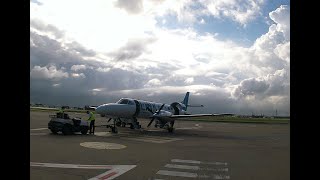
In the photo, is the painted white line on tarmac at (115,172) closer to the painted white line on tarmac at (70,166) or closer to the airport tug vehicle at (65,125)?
the painted white line on tarmac at (70,166)

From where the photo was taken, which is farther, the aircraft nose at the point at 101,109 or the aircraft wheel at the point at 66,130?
the aircraft nose at the point at 101,109

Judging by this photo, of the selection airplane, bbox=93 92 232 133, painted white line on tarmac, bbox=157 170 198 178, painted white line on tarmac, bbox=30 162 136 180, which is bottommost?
painted white line on tarmac, bbox=157 170 198 178

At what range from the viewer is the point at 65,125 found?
25.3 metres

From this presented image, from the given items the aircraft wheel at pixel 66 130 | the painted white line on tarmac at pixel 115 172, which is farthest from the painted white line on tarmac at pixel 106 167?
the aircraft wheel at pixel 66 130

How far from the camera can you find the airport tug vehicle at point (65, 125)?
25.2 m

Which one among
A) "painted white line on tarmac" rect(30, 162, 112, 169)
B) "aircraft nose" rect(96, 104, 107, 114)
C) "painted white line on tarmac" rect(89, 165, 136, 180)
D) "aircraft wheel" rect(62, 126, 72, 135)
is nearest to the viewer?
"painted white line on tarmac" rect(89, 165, 136, 180)

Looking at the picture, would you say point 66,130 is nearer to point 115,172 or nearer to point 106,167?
point 106,167

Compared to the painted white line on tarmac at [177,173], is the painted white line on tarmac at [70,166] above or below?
above

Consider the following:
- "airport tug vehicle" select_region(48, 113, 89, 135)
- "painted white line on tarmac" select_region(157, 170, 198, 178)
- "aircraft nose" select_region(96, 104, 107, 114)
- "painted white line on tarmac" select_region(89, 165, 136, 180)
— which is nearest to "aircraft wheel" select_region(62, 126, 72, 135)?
"airport tug vehicle" select_region(48, 113, 89, 135)

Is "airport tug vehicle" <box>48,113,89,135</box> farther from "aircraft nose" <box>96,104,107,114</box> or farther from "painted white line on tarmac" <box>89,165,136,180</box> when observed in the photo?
"painted white line on tarmac" <box>89,165,136,180</box>

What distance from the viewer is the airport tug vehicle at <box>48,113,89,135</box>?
25.2 m

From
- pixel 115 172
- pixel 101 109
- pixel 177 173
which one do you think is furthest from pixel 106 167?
pixel 101 109
